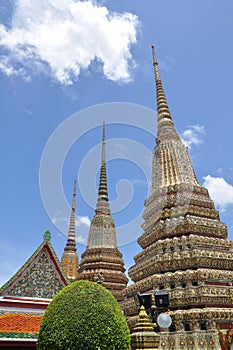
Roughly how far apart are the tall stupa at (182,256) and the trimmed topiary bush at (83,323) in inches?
236

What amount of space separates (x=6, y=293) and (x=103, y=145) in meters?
28.2

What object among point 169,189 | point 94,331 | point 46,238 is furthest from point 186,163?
point 94,331

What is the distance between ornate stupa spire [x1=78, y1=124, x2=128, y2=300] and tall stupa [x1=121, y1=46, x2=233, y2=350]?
5.12 metres

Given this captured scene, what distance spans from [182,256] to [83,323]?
11173 millimetres

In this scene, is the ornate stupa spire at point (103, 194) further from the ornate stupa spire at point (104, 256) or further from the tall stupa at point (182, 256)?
the tall stupa at point (182, 256)

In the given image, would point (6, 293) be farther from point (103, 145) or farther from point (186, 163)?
point (103, 145)

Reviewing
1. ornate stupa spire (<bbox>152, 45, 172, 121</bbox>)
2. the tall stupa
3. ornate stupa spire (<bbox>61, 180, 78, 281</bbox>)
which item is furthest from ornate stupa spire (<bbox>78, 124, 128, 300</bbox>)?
ornate stupa spire (<bbox>152, 45, 172, 121</bbox>)

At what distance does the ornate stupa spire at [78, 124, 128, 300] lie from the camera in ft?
82.6

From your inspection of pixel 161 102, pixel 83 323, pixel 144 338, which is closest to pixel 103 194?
pixel 161 102

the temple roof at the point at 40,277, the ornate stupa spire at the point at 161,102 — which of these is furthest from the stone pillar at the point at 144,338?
the ornate stupa spire at the point at 161,102

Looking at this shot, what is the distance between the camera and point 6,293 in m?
10.5

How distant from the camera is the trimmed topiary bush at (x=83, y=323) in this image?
677cm

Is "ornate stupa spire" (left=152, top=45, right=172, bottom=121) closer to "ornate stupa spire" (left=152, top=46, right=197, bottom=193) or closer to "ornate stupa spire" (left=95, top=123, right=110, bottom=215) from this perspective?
"ornate stupa spire" (left=152, top=46, right=197, bottom=193)

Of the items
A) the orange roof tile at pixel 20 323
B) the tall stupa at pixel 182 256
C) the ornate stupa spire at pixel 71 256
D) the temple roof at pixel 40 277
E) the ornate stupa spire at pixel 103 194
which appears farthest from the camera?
the ornate stupa spire at pixel 71 256
